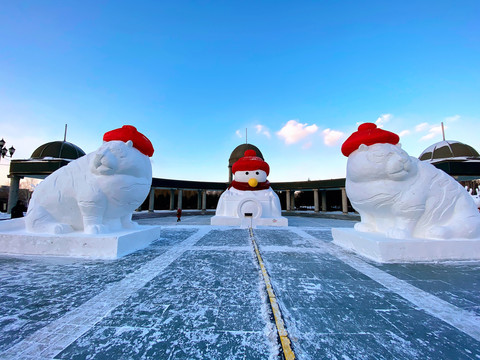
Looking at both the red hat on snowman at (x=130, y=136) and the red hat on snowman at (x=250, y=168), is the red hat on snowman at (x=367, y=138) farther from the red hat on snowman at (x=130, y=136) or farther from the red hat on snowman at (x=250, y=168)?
the red hat on snowman at (x=250, y=168)

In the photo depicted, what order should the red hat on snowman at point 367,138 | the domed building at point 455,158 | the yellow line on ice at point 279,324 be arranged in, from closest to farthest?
the yellow line on ice at point 279,324, the red hat on snowman at point 367,138, the domed building at point 455,158

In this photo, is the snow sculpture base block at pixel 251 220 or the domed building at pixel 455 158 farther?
the domed building at pixel 455 158

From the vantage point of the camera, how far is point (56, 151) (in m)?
16.2

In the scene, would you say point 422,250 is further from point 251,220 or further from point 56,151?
point 56,151

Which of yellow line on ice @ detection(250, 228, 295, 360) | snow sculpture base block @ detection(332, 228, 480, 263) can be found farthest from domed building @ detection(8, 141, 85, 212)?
snow sculpture base block @ detection(332, 228, 480, 263)

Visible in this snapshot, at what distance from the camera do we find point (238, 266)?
386 cm

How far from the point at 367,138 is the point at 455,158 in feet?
51.5

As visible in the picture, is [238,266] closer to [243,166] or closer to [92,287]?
[92,287]

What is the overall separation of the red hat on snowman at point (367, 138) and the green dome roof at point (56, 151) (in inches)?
802

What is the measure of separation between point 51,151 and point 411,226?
2331cm

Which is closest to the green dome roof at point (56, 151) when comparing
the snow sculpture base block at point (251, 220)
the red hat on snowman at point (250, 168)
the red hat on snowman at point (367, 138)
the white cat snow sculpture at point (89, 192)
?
the snow sculpture base block at point (251, 220)

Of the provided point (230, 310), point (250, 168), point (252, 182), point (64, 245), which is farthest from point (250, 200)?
point (230, 310)

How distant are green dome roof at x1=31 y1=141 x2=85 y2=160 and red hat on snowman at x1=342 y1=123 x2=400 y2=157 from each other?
66.9 feet

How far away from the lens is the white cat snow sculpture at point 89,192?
4.62 m
